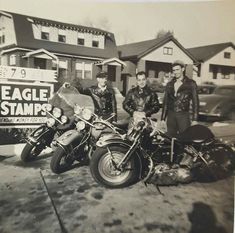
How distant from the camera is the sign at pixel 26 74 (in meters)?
1.92

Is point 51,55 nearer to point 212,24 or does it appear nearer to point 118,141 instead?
point 118,141

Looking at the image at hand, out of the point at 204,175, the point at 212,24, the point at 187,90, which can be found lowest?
the point at 204,175

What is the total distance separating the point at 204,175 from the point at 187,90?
618 mm

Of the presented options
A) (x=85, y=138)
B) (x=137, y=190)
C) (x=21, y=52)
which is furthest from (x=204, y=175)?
(x=21, y=52)

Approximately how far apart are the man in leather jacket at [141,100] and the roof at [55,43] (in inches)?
10.6

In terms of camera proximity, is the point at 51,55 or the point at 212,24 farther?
the point at 212,24

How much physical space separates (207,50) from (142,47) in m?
0.52

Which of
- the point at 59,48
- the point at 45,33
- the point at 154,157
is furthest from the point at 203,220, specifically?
the point at 45,33

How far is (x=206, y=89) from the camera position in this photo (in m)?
2.19

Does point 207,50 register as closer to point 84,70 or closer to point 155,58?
point 155,58

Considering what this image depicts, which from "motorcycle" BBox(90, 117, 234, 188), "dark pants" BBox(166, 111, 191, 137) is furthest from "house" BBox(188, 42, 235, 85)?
"motorcycle" BBox(90, 117, 234, 188)

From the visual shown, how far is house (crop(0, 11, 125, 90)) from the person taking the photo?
1925mm

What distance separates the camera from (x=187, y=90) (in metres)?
2.10

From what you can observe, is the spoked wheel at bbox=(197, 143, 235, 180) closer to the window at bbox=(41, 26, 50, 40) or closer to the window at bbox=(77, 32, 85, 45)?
the window at bbox=(77, 32, 85, 45)
